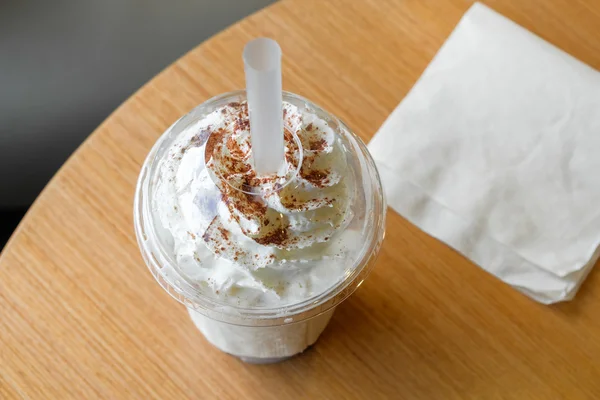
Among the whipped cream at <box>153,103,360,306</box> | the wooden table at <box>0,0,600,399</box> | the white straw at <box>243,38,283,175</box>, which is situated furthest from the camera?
the wooden table at <box>0,0,600,399</box>

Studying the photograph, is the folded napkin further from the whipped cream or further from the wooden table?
the whipped cream

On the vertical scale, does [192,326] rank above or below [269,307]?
below

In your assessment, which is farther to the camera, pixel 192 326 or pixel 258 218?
pixel 192 326

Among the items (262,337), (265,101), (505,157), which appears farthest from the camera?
(505,157)

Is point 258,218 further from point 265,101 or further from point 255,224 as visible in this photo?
point 265,101

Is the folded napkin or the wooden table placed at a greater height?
the folded napkin

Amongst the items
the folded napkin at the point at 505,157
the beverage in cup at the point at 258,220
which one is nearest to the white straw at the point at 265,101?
the beverage in cup at the point at 258,220

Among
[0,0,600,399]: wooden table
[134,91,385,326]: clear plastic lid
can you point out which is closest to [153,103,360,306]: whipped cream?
[134,91,385,326]: clear plastic lid

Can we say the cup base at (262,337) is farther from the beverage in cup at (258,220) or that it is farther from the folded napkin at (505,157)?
the folded napkin at (505,157)

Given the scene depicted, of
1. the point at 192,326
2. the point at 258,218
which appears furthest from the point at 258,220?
the point at 192,326
